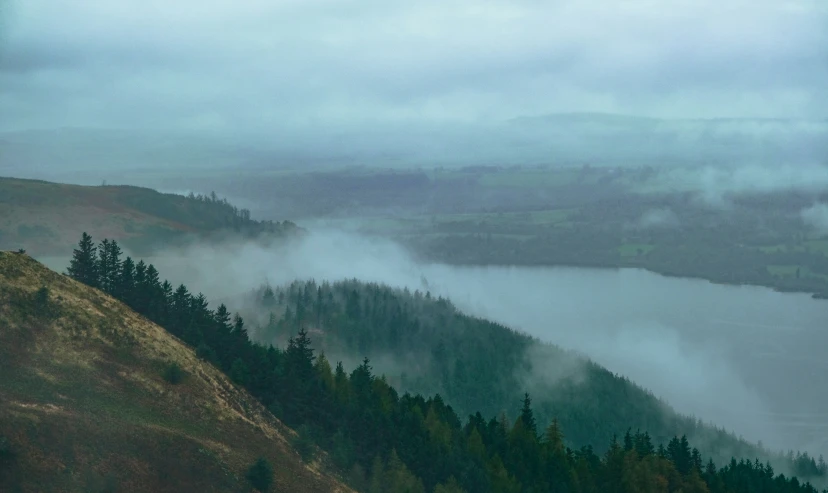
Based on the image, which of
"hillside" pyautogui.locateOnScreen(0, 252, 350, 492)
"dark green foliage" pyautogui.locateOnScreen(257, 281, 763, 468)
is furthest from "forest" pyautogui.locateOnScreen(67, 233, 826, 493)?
"dark green foliage" pyautogui.locateOnScreen(257, 281, 763, 468)

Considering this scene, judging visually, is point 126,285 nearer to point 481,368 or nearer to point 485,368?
point 481,368

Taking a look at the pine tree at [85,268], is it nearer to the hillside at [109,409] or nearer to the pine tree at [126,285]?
the pine tree at [126,285]

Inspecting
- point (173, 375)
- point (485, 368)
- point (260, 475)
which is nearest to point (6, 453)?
point (260, 475)

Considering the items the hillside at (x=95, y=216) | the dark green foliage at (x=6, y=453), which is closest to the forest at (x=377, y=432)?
the dark green foliage at (x=6, y=453)

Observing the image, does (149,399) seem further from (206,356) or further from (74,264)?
(74,264)

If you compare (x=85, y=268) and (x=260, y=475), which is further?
(x=85, y=268)

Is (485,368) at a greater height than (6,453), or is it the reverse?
(6,453)
